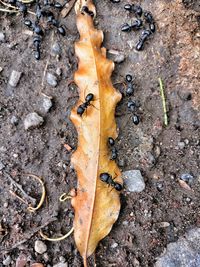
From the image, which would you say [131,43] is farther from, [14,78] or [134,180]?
[134,180]

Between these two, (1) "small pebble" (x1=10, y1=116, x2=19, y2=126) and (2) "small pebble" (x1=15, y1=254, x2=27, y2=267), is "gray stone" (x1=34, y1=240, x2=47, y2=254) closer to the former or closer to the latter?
(2) "small pebble" (x1=15, y1=254, x2=27, y2=267)

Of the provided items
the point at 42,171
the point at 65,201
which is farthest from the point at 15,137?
the point at 65,201

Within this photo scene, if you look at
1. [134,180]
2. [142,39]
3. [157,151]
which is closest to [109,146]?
[134,180]

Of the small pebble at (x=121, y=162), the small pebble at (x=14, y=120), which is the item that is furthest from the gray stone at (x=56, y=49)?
the small pebble at (x=121, y=162)

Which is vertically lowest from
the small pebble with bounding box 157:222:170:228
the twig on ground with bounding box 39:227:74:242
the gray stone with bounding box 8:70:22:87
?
the twig on ground with bounding box 39:227:74:242

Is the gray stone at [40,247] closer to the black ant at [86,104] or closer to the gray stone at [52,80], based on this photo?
the black ant at [86,104]

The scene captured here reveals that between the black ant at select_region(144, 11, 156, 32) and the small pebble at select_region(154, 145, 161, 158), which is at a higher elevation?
the black ant at select_region(144, 11, 156, 32)

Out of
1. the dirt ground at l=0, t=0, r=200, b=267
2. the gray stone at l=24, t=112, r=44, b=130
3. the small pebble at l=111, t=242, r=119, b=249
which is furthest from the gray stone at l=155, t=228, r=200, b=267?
the gray stone at l=24, t=112, r=44, b=130
